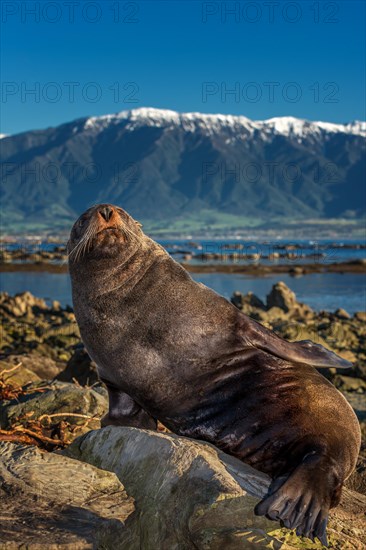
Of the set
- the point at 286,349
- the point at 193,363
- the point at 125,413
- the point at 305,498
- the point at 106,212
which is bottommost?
the point at 125,413

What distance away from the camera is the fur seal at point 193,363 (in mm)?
4891

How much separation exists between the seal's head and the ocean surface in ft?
73.9

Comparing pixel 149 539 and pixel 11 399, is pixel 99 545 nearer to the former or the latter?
pixel 149 539

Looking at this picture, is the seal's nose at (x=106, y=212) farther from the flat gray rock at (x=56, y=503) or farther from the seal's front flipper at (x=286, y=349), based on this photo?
the flat gray rock at (x=56, y=503)

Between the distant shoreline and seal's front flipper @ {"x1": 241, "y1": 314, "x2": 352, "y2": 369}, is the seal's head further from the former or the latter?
the distant shoreline

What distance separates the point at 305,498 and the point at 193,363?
1.44 m

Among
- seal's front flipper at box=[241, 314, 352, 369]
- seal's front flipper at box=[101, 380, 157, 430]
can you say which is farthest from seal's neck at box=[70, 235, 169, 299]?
seal's front flipper at box=[241, 314, 352, 369]

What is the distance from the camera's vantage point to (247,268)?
5641 cm

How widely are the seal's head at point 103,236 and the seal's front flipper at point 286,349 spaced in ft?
3.51

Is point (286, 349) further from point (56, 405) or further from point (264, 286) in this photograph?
point (264, 286)

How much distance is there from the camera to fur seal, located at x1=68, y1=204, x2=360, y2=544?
4.89 meters

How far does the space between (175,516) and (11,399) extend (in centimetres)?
343

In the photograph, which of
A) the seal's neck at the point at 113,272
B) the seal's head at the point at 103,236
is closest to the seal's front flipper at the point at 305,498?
the seal's neck at the point at 113,272

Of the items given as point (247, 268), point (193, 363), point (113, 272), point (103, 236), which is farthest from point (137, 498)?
point (247, 268)
